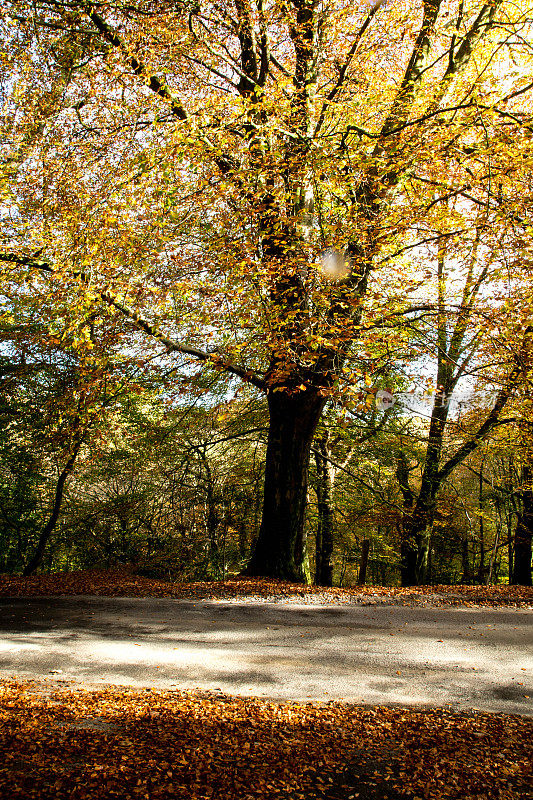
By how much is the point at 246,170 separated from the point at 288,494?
5.69 m

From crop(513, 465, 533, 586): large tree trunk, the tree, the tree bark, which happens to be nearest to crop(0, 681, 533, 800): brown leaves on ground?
the tree

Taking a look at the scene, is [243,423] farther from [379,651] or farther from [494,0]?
[494,0]

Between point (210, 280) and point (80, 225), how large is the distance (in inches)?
82.6

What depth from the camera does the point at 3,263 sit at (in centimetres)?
883

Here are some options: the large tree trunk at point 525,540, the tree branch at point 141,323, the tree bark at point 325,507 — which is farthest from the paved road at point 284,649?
the large tree trunk at point 525,540

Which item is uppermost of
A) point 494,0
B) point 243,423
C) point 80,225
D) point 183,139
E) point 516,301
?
point 494,0

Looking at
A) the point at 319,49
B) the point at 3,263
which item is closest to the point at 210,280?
the point at 3,263

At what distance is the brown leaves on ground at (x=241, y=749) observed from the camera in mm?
2975

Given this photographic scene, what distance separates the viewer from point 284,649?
5723 millimetres

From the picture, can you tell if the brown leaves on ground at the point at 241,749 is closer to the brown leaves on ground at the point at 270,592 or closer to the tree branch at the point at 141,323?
the brown leaves on ground at the point at 270,592

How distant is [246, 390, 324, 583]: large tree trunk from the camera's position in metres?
9.93

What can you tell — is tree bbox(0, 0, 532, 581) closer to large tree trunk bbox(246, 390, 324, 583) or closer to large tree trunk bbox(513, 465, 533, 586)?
large tree trunk bbox(246, 390, 324, 583)

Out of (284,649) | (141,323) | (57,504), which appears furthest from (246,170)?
(57,504)

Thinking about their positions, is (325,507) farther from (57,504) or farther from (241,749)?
(241,749)
